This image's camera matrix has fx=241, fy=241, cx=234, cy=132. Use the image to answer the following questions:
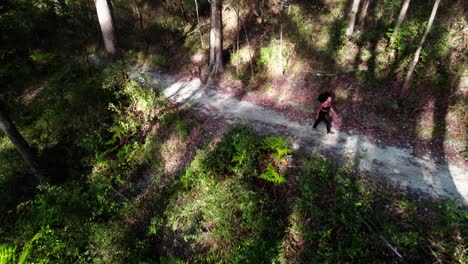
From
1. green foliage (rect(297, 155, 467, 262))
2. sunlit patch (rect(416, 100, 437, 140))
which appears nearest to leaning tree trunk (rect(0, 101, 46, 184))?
green foliage (rect(297, 155, 467, 262))

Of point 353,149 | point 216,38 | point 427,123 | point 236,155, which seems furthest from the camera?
point 216,38

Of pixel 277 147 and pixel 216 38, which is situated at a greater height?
pixel 216 38

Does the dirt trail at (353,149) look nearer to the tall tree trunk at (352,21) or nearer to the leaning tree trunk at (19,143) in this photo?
the tall tree trunk at (352,21)

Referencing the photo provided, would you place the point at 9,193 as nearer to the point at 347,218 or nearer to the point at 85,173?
the point at 85,173

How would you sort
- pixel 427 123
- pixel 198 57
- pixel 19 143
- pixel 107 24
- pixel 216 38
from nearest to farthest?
pixel 427 123
pixel 19 143
pixel 216 38
pixel 107 24
pixel 198 57

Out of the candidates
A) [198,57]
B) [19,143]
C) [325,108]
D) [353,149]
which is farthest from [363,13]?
Answer: [19,143]

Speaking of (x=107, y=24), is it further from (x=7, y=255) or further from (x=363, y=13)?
(x=363, y=13)

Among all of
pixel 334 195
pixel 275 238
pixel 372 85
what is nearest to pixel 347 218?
pixel 334 195
